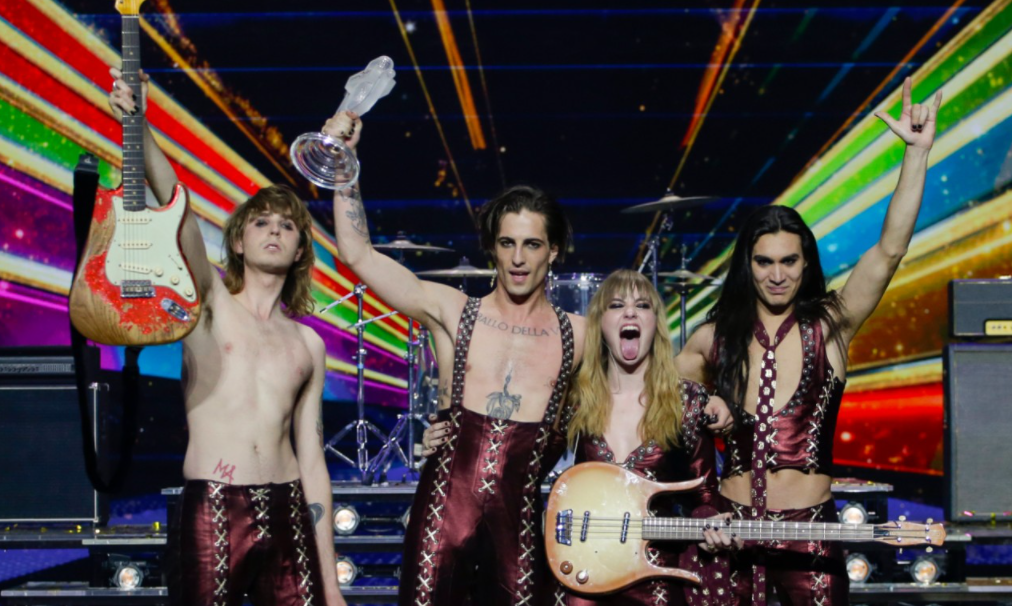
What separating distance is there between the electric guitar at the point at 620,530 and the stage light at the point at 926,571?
71.6 inches

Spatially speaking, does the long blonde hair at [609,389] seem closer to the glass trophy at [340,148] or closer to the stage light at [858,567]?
the glass trophy at [340,148]

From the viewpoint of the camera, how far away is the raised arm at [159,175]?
9.12ft

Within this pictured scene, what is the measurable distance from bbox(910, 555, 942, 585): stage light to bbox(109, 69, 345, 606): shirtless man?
3.08 m

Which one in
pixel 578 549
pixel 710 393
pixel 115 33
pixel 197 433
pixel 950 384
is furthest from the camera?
pixel 115 33

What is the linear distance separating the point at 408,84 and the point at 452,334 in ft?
12.9

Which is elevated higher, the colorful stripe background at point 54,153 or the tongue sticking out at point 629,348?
the colorful stripe background at point 54,153

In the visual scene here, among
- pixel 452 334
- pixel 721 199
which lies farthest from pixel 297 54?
pixel 452 334

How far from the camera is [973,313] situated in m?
4.99

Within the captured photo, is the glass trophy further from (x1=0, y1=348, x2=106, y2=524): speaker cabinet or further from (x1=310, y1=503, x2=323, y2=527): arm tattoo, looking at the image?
(x1=0, y1=348, x2=106, y2=524): speaker cabinet

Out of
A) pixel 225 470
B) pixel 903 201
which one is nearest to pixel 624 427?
pixel 903 201

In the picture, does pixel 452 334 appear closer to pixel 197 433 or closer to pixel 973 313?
pixel 197 433

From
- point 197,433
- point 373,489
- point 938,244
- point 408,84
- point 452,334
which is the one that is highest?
point 408,84

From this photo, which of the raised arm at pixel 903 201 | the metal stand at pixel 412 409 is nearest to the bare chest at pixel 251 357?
the raised arm at pixel 903 201

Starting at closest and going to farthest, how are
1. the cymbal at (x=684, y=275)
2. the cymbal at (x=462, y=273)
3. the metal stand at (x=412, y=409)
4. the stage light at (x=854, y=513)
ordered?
the stage light at (x=854, y=513) < the metal stand at (x=412, y=409) < the cymbal at (x=462, y=273) < the cymbal at (x=684, y=275)
